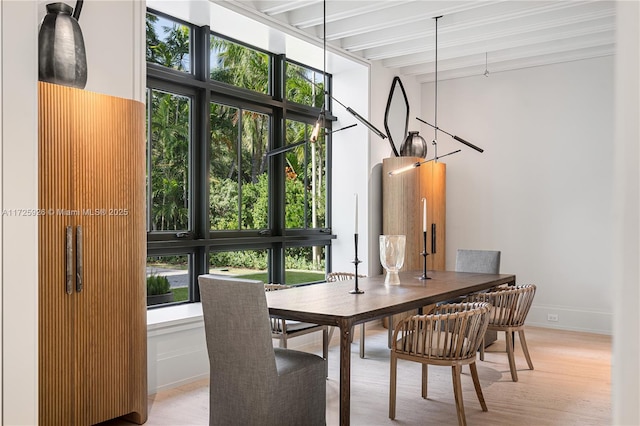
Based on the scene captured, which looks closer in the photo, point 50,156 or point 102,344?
point 50,156

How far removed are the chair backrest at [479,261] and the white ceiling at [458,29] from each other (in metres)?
2.04

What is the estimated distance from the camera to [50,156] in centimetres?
272

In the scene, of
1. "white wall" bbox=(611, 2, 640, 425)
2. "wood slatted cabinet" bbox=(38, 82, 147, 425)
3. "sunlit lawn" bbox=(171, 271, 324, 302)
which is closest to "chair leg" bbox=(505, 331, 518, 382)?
"sunlit lawn" bbox=(171, 271, 324, 302)

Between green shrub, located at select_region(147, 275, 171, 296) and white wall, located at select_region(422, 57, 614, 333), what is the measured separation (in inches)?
147

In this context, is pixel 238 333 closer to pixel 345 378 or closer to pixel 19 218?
pixel 345 378

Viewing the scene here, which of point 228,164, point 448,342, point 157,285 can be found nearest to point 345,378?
point 448,342

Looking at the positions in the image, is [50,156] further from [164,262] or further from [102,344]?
[164,262]

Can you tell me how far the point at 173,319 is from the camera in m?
3.90

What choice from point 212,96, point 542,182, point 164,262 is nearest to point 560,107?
point 542,182

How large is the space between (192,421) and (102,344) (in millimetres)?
723

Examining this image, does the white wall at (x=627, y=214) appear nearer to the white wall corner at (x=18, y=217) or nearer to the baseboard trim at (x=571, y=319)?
the white wall corner at (x=18, y=217)

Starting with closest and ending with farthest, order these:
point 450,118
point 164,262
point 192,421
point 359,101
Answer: point 192,421, point 164,262, point 359,101, point 450,118

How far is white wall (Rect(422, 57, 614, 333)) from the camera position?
594 cm

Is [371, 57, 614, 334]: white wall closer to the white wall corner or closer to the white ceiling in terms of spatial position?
the white ceiling
